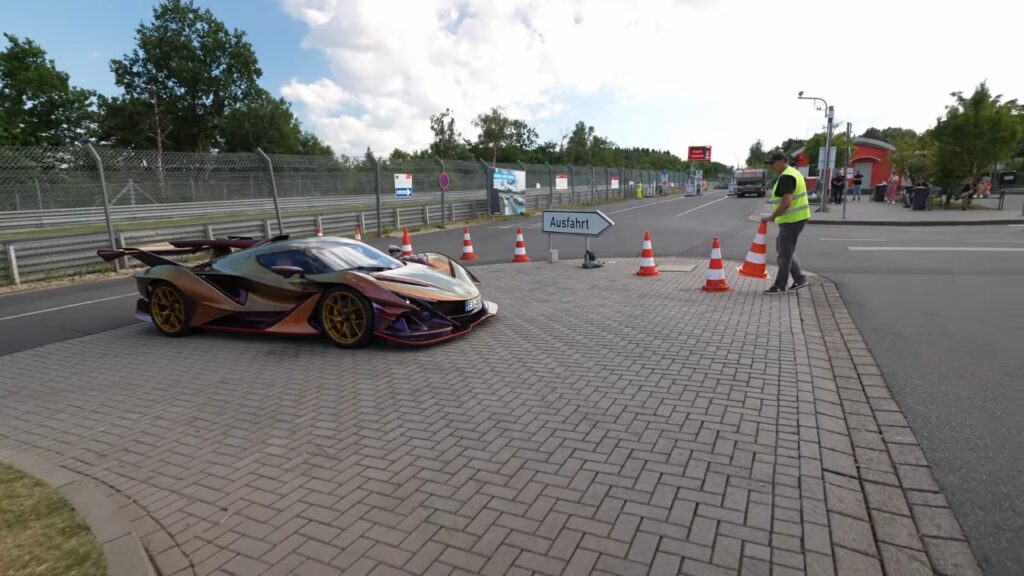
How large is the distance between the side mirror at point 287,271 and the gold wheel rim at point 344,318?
438 millimetres

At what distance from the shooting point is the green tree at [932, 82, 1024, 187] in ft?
74.3

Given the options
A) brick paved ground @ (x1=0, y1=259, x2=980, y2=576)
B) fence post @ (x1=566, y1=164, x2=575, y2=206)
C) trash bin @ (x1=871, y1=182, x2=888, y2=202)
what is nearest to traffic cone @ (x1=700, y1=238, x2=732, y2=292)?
brick paved ground @ (x1=0, y1=259, x2=980, y2=576)

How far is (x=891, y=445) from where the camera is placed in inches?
135

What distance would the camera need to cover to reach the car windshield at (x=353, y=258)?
6.14 m

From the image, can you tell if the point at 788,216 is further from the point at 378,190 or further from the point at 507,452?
the point at 378,190

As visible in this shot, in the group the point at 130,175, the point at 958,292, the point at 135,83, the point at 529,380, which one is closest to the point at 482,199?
the point at 130,175

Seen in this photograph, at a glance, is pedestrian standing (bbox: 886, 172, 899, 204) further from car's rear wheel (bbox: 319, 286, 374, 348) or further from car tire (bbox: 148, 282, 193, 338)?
car tire (bbox: 148, 282, 193, 338)

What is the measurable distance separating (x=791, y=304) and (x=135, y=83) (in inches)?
2575

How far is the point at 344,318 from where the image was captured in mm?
5887

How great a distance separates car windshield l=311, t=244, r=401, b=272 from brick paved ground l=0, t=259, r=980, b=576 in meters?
0.90

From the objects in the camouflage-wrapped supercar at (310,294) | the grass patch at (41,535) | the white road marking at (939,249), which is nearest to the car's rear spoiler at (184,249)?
the camouflage-wrapped supercar at (310,294)

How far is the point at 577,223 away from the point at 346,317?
20.5 feet

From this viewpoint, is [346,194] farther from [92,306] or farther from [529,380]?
[529,380]

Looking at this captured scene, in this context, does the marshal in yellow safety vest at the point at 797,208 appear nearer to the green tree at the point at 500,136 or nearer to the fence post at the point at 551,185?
the fence post at the point at 551,185
